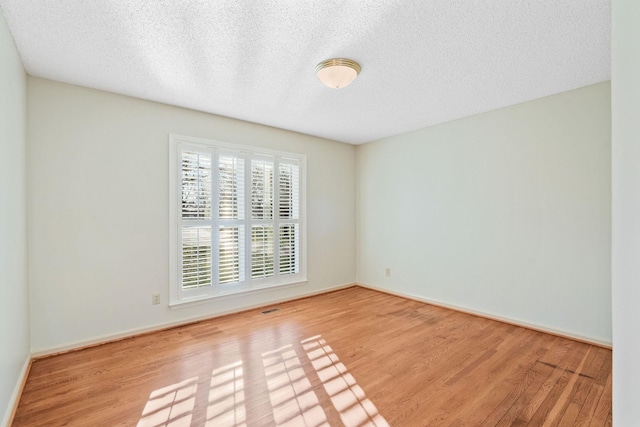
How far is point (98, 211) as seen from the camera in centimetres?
293

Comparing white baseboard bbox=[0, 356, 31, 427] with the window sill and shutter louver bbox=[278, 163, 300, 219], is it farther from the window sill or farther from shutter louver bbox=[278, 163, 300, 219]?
shutter louver bbox=[278, 163, 300, 219]

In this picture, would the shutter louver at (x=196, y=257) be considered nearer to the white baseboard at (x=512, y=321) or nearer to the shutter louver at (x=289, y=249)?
the shutter louver at (x=289, y=249)

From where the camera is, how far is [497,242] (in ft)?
11.6

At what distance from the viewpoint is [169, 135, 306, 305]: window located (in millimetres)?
3424

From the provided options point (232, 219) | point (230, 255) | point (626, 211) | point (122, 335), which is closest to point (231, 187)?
point (232, 219)

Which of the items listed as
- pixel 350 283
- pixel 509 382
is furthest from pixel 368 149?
pixel 509 382

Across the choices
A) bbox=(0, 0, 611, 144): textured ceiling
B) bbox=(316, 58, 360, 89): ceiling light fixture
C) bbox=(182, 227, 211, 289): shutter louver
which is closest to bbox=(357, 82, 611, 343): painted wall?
Result: bbox=(0, 0, 611, 144): textured ceiling

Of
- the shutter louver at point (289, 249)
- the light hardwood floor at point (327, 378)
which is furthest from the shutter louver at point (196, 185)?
the light hardwood floor at point (327, 378)

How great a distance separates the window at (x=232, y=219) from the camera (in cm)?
342

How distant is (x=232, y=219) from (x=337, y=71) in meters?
2.21

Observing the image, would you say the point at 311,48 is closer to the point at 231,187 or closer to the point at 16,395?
the point at 231,187

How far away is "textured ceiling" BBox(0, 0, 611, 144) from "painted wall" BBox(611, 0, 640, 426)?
1.27 meters

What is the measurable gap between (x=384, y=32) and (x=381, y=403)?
8.16 feet

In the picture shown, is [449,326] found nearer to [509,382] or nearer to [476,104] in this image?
[509,382]
